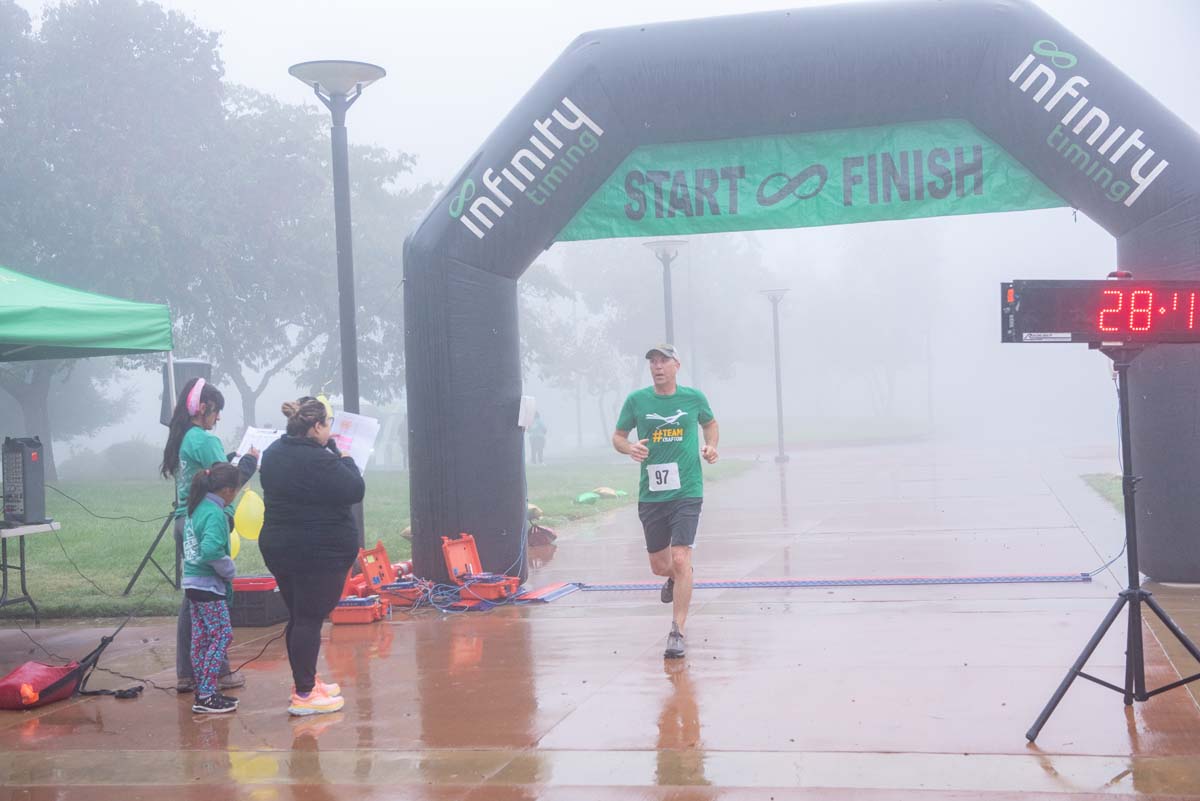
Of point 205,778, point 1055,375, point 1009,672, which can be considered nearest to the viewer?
point 205,778

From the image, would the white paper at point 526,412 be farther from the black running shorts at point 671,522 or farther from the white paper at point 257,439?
the black running shorts at point 671,522

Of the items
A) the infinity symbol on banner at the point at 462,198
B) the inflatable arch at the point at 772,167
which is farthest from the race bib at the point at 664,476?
the infinity symbol on banner at the point at 462,198

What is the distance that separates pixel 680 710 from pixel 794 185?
5.85m

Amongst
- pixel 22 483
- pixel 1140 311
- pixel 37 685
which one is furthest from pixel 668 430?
pixel 22 483

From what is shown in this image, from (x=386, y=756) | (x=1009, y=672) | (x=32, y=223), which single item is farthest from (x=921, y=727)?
(x=32, y=223)

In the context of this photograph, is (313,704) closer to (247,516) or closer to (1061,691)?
(247,516)

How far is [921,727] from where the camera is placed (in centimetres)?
586

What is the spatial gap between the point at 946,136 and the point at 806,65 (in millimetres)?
1405

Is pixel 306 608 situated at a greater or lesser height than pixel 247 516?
lesser

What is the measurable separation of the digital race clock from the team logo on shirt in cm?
244

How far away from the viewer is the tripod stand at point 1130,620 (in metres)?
5.60

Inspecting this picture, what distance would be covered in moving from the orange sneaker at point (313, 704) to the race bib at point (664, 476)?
242cm

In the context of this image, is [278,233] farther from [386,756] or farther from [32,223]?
[386,756]

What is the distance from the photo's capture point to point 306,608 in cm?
660
